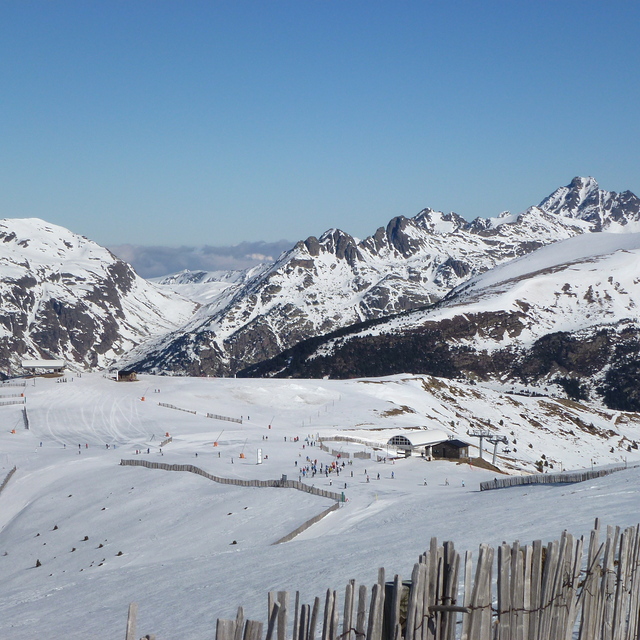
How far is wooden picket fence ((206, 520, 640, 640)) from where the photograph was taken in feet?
30.0

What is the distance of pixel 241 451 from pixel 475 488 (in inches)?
1175

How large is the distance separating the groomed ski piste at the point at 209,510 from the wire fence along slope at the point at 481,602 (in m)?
10.3

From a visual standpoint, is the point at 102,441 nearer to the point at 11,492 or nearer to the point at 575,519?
the point at 11,492

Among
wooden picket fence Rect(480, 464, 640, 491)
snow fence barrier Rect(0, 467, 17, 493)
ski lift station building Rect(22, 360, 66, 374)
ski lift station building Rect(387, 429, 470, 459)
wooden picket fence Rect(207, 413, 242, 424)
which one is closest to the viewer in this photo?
wooden picket fence Rect(480, 464, 640, 491)

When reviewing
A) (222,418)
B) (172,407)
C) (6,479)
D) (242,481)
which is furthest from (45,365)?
(242,481)

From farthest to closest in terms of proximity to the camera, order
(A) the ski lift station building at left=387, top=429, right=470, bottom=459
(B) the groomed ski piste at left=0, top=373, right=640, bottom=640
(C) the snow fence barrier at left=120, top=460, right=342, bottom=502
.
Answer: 1. (A) the ski lift station building at left=387, top=429, right=470, bottom=459
2. (C) the snow fence barrier at left=120, top=460, right=342, bottom=502
3. (B) the groomed ski piste at left=0, top=373, right=640, bottom=640

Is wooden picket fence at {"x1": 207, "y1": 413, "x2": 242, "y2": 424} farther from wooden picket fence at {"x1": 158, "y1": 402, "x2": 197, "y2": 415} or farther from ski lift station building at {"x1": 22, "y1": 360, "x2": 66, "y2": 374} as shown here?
ski lift station building at {"x1": 22, "y1": 360, "x2": 66, "y2": 374}

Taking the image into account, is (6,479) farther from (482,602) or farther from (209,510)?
(482,602)

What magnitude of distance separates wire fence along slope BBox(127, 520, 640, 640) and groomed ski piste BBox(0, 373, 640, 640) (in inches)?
406

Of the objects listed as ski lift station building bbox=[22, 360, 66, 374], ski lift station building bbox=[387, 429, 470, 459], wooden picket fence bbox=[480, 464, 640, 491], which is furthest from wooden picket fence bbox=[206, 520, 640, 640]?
ski lift station building bbox=[22, 360, 66, 374]

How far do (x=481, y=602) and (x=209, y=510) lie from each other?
1495 inches

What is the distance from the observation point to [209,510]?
45.8 metres

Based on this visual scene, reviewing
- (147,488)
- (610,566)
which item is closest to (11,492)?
(147,488)

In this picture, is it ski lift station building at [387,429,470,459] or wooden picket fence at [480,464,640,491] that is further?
ski lift station building at [387,429,470,459]
